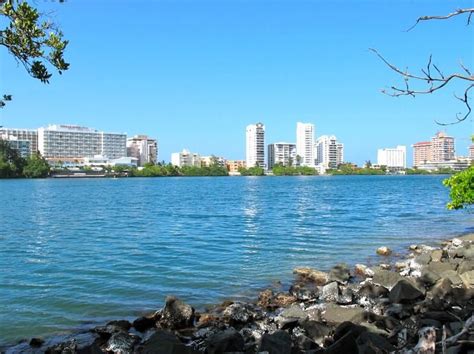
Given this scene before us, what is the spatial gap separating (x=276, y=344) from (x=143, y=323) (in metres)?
4.55

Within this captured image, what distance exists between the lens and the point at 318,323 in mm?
10273

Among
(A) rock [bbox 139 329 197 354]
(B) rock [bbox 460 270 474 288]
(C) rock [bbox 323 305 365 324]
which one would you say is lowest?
(C) rock [bbox 323 305 365 324]

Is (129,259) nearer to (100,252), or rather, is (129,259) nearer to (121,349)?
(100,252)

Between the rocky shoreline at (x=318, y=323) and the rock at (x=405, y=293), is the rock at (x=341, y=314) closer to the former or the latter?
the rocky shoreline at (x=318, y=323)

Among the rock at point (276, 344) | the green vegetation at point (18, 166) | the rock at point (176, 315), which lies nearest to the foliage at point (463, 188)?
the rock at point (176, 315)

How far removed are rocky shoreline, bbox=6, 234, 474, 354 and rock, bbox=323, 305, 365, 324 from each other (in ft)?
0.07

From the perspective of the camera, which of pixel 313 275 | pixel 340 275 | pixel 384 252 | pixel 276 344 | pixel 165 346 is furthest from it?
pixel 384 252

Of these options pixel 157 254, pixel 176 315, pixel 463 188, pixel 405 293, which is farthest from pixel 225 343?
pixel 463 188

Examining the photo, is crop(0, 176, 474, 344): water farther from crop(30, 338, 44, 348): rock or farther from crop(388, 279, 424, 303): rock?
crop(388, 279, 424, 303): rock

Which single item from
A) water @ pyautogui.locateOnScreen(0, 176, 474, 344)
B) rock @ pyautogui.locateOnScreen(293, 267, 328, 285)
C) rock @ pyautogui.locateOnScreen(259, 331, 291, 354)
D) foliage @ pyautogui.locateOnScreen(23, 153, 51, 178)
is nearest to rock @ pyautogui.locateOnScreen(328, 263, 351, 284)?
rock @ pyautogui.locateOnScreen(293, 267, 328, 285)

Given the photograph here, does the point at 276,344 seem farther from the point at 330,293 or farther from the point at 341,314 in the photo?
the point at 330,293

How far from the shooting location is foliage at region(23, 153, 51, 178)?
166 m

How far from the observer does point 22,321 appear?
41.1 feet

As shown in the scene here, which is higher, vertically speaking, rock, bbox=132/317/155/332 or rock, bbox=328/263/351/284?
rock, bbox=328/263/351/284
